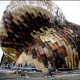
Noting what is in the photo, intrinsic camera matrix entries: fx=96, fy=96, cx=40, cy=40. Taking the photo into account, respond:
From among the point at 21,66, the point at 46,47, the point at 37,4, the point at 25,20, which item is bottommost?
the point at 21,66

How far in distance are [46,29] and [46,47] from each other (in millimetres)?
1809

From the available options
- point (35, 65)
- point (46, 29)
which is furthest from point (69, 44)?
point (35, 65)

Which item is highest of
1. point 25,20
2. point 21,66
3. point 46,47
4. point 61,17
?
point 61,17

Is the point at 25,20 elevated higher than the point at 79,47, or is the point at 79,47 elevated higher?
the point at 25,20

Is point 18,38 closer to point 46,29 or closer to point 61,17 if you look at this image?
point 46,29

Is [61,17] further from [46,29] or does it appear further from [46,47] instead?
[46,47]

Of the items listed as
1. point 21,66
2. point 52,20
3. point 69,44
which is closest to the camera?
point 21,66

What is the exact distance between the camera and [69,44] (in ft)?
19.5

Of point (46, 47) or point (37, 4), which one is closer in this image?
point (46, 47)

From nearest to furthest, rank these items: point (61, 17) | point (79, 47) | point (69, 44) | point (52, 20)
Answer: point (69, 44) → point (79, 47) → point (52, 20) → point (61, 17)

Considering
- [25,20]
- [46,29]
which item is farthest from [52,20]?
[25,20]

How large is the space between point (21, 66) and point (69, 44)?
10.4ft

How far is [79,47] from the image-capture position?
20.9 feet

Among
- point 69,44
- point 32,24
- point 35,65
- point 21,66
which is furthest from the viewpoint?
point 32,24
